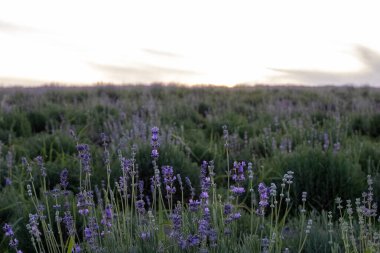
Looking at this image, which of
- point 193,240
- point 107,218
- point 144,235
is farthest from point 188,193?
point 193,240

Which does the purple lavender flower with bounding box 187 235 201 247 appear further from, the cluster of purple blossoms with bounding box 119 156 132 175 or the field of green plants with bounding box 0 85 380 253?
the cluster of purple blossoms with bounding box 119 156 132 175

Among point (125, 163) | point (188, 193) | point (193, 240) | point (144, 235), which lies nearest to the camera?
point (193, 240)

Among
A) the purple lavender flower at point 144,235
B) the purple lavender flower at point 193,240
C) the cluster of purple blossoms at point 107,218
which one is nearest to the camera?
the purple lavender flower at point 193,240

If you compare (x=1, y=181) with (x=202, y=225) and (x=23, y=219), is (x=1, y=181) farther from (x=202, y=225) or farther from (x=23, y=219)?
(x=202, y=225)

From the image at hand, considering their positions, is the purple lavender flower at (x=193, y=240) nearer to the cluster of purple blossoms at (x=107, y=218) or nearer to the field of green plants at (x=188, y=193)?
the field of green plants at (x=188, y=193)

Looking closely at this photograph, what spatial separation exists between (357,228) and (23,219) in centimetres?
222

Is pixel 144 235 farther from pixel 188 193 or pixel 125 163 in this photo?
pixel 188 193

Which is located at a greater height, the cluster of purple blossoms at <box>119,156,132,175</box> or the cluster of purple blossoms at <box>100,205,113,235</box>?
the cluster of purple blossoms at <box>119,156,132,175</box>

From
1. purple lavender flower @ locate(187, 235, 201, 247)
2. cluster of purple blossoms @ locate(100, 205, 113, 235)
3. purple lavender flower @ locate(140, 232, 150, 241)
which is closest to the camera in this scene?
purple lavender flower @ locate(187, 235, 201, 247)

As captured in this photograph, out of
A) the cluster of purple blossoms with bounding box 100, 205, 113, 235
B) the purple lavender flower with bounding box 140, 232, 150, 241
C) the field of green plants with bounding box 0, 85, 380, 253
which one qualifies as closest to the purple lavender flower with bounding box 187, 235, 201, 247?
the field of green plants with bounding box 0, 85, 380, 253

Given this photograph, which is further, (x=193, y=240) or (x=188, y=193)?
(x=188, y=193)

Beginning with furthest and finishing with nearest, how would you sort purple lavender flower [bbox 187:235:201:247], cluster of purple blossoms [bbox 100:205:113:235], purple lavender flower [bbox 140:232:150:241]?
1. cluster of purple blossoms [bbox 100:205:113:235]
2. purple lavender flower [bbox 140:232:150:241]
3. purple lavender flower [bbox 187:235:201:247]

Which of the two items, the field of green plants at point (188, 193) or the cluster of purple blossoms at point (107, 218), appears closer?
the field of green plants at point (188, 193)

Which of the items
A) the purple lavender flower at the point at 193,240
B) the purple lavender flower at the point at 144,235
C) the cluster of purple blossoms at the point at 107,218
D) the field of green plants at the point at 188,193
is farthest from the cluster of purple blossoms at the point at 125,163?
the purple lavender flower at the point at 193,240
